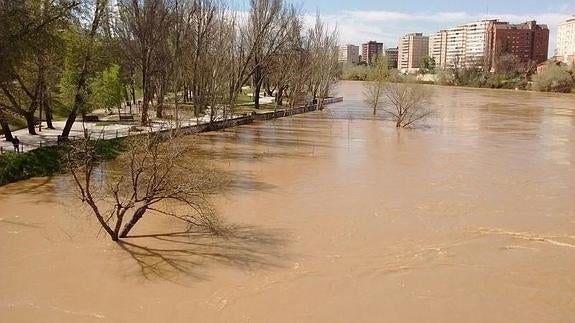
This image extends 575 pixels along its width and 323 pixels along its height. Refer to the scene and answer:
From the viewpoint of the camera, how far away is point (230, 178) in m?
17.7

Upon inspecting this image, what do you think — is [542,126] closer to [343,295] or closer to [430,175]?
[430,175]

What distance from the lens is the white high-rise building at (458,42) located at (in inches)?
5507

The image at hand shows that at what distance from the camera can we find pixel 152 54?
3131 cm

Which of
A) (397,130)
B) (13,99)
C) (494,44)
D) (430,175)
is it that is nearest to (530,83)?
(494,44)

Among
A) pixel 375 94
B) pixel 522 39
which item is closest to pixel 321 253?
pixel 375 94

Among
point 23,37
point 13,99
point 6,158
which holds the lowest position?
point 6,158

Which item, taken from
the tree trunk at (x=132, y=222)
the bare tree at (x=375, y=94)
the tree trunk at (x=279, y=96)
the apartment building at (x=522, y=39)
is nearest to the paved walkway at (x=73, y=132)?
the tree trunk at (x=132, y=222)

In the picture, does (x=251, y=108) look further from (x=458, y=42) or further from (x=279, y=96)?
(x=458, y=42)

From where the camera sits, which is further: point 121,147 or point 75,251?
point 121,147

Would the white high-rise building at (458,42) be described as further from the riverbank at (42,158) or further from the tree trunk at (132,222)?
the tree trunk at (132,222)

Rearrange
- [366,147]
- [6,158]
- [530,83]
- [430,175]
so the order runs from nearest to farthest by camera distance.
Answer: [6,158], [430,175], [366,147], [530,83]

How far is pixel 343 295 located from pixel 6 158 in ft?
39.2

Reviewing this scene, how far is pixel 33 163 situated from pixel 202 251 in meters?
9.09

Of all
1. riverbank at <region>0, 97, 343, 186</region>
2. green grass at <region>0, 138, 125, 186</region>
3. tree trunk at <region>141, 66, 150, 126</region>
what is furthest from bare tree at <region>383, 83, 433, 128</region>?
green grass at <region>0, 138, 125, 186</region>
